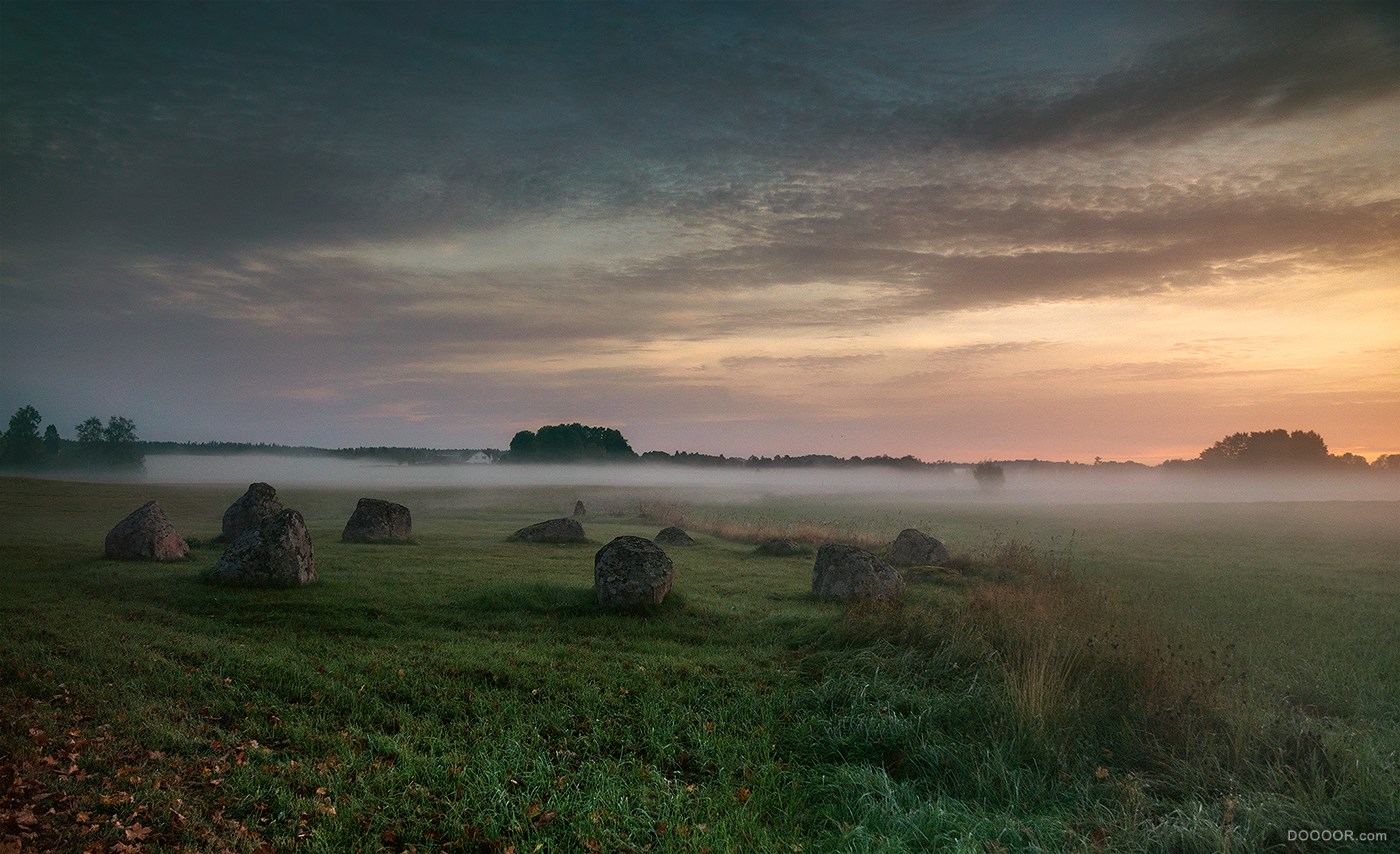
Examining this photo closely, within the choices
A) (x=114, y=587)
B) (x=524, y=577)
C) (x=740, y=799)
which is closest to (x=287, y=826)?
(x=740, y=799)

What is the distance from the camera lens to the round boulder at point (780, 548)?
3247 cm

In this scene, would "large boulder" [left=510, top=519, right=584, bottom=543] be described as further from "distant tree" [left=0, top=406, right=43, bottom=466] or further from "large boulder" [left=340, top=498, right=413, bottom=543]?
"distant tree" [left=0, top=406, right=43, bottom=466]

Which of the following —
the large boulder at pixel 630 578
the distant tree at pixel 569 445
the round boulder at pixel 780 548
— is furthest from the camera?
the distant tree at pixel 569 445

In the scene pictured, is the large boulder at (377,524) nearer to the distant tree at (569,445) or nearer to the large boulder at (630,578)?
the large boulder at (630,578)

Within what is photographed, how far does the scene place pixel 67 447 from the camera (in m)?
113

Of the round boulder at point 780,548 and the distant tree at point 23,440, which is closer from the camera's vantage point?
the round boulder at point 780,548

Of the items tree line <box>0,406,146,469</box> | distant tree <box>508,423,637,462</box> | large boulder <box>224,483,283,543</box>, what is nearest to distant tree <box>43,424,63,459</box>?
tree line <box>0,406,146,469</box>

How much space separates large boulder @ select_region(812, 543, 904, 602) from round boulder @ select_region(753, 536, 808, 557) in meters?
9.70

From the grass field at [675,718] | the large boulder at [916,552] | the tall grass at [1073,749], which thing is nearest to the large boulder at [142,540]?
the grass field at [675,718]

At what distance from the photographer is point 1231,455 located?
115m

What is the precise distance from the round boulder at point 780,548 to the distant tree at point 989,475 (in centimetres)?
8367

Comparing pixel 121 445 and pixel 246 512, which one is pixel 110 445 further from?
pixel 246 512

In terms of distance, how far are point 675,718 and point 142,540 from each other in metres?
22.1

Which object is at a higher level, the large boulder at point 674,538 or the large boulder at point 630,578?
the large boulder at point 630,578
